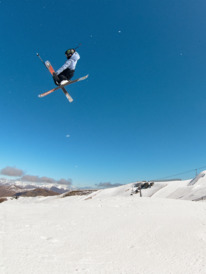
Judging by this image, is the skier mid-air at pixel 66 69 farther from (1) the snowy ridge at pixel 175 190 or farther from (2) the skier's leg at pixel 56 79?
(1) the snowy ridge at pixel 175 190

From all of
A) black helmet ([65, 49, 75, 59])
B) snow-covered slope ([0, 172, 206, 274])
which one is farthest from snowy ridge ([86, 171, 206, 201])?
black helmet ([65, 49, 75, 59])

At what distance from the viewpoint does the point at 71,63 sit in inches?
407

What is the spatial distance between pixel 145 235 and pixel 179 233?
1.07 metres

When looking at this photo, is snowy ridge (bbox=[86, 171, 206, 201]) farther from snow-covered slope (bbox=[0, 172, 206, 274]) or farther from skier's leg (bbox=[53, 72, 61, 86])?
skier's leg (bbox=[53, 72, 61, 86])

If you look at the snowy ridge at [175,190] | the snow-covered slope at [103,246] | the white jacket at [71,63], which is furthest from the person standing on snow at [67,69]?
the snowy ridge at [175,190]

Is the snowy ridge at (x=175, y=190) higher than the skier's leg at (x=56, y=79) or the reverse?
the reverse

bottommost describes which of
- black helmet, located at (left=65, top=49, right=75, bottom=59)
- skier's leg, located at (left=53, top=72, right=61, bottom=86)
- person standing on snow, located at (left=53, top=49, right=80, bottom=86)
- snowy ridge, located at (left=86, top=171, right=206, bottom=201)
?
snowy ridge, located at (left=86, top=171, right=206, bottom=201)

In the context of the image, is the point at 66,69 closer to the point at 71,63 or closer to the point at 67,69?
the point at 67,69

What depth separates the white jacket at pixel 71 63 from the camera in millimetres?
10242

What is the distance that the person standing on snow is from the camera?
10.3 metres

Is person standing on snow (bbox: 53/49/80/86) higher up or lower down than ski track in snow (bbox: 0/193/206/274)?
higher up

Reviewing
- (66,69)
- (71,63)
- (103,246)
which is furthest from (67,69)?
(103,246)

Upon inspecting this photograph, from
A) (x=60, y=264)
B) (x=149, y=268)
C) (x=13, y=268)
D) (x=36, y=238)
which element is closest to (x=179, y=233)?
(x=149, y=268)

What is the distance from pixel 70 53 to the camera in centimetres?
1033
